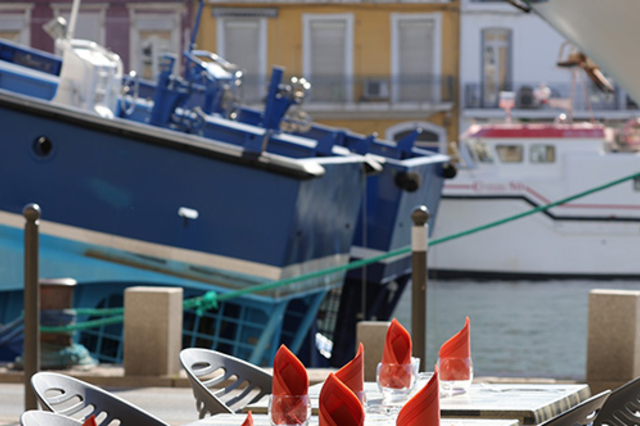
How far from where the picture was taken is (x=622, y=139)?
28750 mm

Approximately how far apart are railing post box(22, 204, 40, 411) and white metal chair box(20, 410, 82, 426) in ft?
11.4

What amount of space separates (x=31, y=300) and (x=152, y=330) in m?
1.42

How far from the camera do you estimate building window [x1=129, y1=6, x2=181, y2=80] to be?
36.1 metres

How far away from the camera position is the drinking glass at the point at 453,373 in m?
4.69

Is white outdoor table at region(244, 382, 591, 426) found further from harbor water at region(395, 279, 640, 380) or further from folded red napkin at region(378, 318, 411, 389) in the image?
harbor water at region(395, 279, 640, 380)

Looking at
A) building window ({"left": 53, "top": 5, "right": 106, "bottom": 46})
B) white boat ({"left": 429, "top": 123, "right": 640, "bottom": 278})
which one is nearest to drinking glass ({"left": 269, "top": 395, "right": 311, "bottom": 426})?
white boat ({"left": 429, "top": 123, "right": 640, "bottom": 278})

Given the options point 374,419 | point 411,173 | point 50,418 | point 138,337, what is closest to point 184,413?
point 138,337

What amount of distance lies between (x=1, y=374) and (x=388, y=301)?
7849 millimetres

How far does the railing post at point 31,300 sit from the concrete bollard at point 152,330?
1.28 metres

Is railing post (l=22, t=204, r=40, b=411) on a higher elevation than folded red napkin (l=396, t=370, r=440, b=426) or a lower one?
lower

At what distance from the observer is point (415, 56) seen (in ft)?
120

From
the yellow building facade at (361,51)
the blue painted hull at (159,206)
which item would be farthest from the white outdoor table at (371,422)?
the yellow building facade at (361,51)

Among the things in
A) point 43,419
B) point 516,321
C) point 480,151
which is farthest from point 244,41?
point 43,419

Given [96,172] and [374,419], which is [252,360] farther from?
[374,419]
